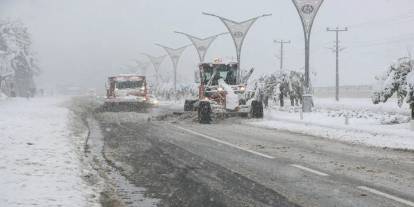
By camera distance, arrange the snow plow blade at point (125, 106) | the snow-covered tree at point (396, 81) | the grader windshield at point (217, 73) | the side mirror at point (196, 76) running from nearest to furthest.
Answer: the snow-covered tree at point (396, 81) → the side mirror at point (196, 76) → the grader windshield at point (217, 73) → the snow plow blade at point (125, 106)

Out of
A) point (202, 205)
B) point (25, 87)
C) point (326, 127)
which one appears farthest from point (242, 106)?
point (25, 87)

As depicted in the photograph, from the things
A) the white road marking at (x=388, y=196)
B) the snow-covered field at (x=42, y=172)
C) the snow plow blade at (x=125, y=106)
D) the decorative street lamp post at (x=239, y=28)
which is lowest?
the white road marking at (x=388, y=196)

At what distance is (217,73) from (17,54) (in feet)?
287

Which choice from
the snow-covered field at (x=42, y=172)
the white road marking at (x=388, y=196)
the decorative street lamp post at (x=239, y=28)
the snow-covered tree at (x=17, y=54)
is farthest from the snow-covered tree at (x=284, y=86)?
the snow-covered tree at (x=17, y=54)

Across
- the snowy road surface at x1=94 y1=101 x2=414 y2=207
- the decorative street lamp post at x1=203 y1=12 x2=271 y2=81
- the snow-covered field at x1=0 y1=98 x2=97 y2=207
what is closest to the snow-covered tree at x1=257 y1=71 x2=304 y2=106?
the decorative street lamp post at x1=203 y1=12 x2=271 y2=81

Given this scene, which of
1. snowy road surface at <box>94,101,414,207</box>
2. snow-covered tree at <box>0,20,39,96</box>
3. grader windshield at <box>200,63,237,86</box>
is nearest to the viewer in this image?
snowy road surface at <box>94,101,414,207</box>

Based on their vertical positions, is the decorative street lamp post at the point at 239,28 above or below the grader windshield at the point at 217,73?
above

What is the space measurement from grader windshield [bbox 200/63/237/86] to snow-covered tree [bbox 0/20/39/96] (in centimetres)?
7165

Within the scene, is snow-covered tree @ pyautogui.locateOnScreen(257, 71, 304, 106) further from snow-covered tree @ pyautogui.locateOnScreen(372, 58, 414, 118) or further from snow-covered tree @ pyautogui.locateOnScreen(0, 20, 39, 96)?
snow-covered tree @ pyautogui.locateOnScreen(0, 20, 39, 96)

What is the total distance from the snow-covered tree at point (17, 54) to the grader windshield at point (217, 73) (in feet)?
235

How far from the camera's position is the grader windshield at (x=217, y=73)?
27.1 metres

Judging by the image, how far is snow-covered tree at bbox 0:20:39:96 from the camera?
102812mm

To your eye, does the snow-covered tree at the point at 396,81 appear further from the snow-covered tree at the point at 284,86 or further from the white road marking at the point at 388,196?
the snow-covered tree at the point at 284,86

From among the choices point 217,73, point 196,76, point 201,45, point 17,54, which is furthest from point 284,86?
point 17,54
